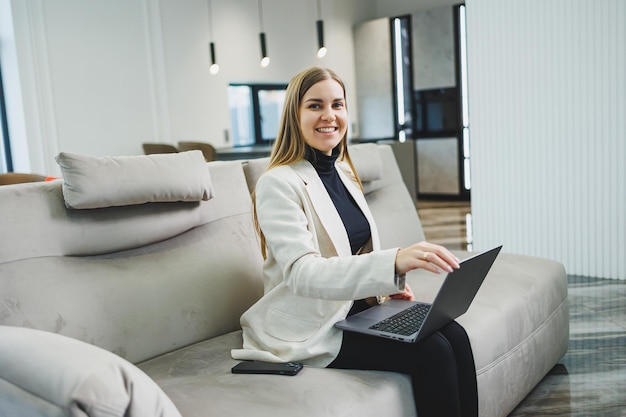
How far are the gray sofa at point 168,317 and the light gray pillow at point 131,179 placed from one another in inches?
0.6

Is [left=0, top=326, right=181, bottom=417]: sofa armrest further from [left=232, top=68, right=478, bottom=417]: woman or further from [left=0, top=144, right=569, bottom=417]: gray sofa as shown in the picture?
[left=232, top=68, right=478, bottom=417]: woman

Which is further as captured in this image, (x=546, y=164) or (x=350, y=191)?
(x=546, y=164)

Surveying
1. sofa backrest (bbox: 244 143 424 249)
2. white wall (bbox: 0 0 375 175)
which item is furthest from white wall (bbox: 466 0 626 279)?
white wall (bbox: 0 0 375 175)

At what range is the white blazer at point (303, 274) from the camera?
1.33 m

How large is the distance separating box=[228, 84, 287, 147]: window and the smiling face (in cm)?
533

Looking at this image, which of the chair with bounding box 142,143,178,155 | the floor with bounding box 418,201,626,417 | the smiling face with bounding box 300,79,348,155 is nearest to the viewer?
the smiling face with bounding box 300,79,348,155

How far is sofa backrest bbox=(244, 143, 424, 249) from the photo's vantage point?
2.44 meters

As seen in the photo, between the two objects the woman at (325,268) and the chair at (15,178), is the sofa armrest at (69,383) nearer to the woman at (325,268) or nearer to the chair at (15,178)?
the woman at (325,268)

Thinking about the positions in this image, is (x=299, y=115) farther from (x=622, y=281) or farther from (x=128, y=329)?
(x=622, y=281)

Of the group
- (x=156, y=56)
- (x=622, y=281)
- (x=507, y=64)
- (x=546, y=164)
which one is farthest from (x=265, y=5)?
(x=622, y=281)

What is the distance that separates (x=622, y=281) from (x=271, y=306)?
106 inches

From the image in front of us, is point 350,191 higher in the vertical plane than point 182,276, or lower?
higher

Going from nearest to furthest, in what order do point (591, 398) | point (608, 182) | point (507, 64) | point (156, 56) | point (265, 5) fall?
1. point (591, 398)
2. point (608, 182)
3. point (507, 64)
4. point (156, 56)
5. point (265, 5)

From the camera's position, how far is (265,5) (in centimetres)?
695
